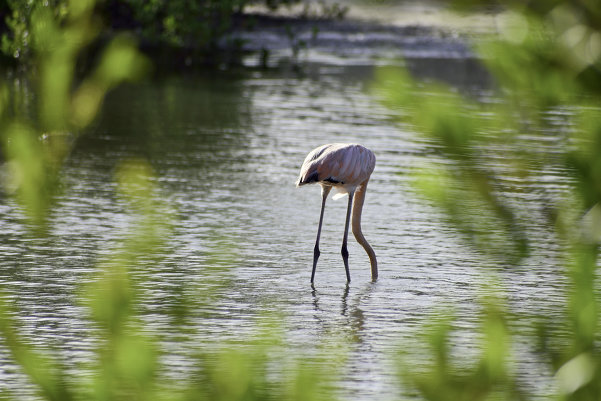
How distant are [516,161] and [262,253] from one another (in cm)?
817

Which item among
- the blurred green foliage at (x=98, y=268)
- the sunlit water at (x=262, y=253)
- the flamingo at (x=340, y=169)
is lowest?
the sunlit water at (x=262, y=253)

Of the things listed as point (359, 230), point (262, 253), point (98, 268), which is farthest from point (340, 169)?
point (98, 268)

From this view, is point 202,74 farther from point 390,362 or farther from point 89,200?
point 390,362

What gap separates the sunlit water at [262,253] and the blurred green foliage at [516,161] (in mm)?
87

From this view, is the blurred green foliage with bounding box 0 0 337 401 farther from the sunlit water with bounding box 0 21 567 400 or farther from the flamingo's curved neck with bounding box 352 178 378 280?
the flamingo's curved neck with bounding box 352 178 378 280

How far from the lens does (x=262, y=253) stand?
32.1ft

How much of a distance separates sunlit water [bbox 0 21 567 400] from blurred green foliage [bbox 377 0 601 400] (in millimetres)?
87

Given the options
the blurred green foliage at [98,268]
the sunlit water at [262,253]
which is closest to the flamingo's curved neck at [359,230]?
the sunlit water at [262,253]

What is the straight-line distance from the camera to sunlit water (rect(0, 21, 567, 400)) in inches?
273

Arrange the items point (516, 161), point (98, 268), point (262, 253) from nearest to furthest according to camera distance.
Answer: point (516, 161) → point (98, 268) → point (262, 253)

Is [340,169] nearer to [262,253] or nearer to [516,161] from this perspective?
[262,253]

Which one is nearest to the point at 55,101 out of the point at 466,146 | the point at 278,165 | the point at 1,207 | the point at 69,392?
the point at 69,392

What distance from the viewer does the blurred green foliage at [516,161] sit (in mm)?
1527

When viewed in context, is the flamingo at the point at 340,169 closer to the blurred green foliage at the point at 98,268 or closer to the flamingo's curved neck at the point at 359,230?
the flamingo's curved neck at the point at 359,230
